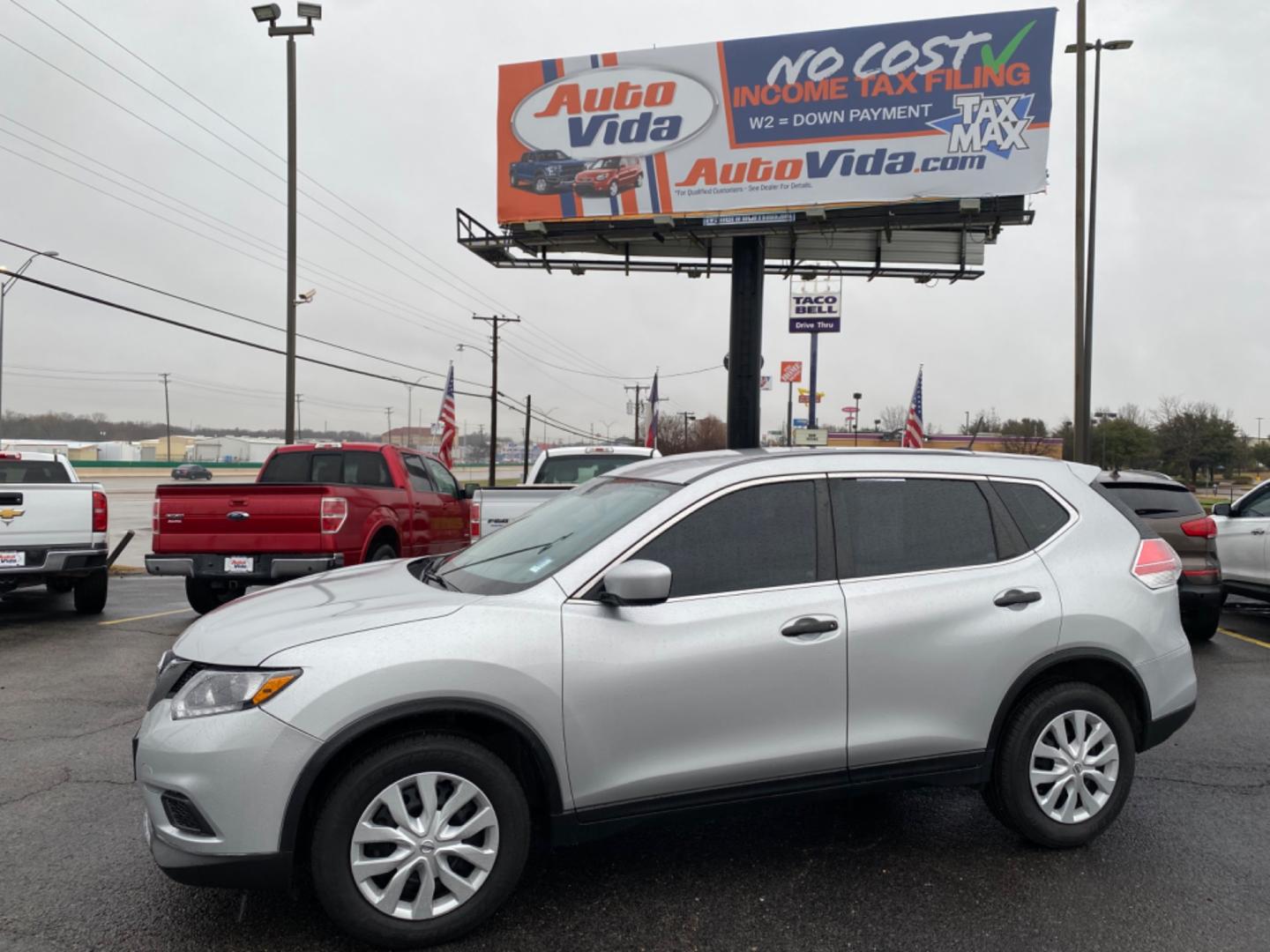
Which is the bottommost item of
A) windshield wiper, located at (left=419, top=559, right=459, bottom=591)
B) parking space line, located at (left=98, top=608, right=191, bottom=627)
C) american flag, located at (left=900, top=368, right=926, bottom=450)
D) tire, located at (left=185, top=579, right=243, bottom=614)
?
parking space line, located at (left=98, top=608, right=191, bottom=627)

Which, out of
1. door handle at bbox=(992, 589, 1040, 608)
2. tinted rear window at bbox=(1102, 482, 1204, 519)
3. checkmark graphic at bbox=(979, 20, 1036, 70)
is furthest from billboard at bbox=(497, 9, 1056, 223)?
door handle at bbox=(992, 589, 1040, 608)

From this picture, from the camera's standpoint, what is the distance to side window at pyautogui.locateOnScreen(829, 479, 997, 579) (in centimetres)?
372

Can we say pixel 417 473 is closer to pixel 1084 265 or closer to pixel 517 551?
pixel 517 551

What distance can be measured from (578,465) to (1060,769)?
7.96m

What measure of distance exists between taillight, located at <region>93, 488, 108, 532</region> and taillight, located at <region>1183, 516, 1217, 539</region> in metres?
10.7

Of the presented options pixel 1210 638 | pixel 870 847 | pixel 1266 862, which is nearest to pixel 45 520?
pixel 870 847

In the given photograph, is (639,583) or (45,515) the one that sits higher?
(639,583)

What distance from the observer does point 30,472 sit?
10.0m

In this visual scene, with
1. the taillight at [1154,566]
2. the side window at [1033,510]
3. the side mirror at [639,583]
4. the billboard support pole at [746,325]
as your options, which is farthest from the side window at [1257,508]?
the side mirror at [639,583]

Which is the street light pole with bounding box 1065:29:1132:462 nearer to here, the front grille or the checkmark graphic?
the checkmark graphic

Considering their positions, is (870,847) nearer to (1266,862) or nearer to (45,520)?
(1266,862)

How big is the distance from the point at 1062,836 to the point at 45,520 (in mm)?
9203

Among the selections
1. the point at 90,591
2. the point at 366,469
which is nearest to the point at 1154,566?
the point at 366,469

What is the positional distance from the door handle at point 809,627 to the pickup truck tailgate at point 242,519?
237 inches
